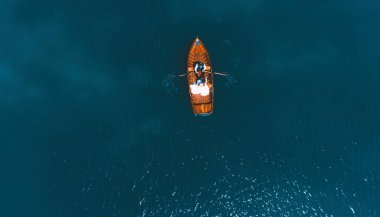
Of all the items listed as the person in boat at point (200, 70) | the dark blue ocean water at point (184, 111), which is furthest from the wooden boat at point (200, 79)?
the dark blue ocean water at point (184, 111)

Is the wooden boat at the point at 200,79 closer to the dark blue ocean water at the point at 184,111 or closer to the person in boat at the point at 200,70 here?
the person in boat at the point at 200,70

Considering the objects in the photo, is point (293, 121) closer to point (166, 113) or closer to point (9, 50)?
point (166, 113)

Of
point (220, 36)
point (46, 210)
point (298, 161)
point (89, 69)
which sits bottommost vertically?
point (46, 210)

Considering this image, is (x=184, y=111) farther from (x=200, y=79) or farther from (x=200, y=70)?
(x=200, y=70)

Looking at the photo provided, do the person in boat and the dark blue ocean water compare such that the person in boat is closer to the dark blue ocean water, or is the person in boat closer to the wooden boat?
the wooden boat

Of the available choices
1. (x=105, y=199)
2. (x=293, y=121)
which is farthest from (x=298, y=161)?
(x=105, y=199)
